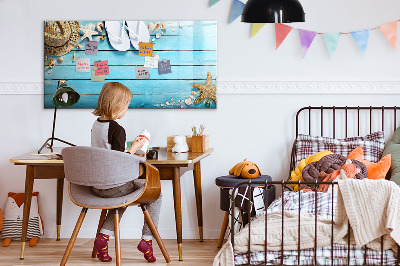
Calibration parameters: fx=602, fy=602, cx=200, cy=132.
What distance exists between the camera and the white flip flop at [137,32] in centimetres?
432

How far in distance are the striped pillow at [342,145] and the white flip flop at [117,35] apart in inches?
55.3

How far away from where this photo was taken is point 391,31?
4230mm

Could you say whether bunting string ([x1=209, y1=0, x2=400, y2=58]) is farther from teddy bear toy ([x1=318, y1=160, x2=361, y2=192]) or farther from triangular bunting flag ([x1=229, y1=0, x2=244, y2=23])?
teddy bear toy ([x1=318, y1=160, x2=361, y2=192])

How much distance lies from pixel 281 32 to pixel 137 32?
1.03 meters

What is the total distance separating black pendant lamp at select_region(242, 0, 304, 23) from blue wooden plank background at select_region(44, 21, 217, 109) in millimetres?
1200

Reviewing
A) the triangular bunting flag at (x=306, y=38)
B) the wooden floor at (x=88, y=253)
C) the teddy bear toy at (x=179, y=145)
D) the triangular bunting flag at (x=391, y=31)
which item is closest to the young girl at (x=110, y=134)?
the wooden floor at (x=88, y=253)

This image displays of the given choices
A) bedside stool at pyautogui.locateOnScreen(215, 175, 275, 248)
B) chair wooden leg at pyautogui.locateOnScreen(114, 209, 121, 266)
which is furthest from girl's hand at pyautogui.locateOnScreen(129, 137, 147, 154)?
bedside stool at pyautogui.locateOnScreen(215, 175, 275, 248)

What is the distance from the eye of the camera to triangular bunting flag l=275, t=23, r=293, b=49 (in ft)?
14.0

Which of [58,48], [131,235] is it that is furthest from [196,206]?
[58,48]

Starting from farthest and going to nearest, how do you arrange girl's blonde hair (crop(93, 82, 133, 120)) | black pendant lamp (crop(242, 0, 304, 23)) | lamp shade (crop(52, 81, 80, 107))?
lamp shade (crop(52, 81, 80, 107)), girl's blonde hair (crop(93, 82, 133, 120)), black pendant lamp (crop(242, 0, 304, 23))

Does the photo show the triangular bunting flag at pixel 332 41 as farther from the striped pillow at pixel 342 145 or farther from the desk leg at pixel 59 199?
the desk leg at pixel 59 199

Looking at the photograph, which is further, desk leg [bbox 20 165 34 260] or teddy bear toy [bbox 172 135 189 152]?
teddy bear toy [bbox 172 135 189 152]

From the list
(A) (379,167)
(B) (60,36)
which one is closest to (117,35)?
(B) (60,36)

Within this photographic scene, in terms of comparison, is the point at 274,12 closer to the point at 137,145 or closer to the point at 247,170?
the point at 137,145
